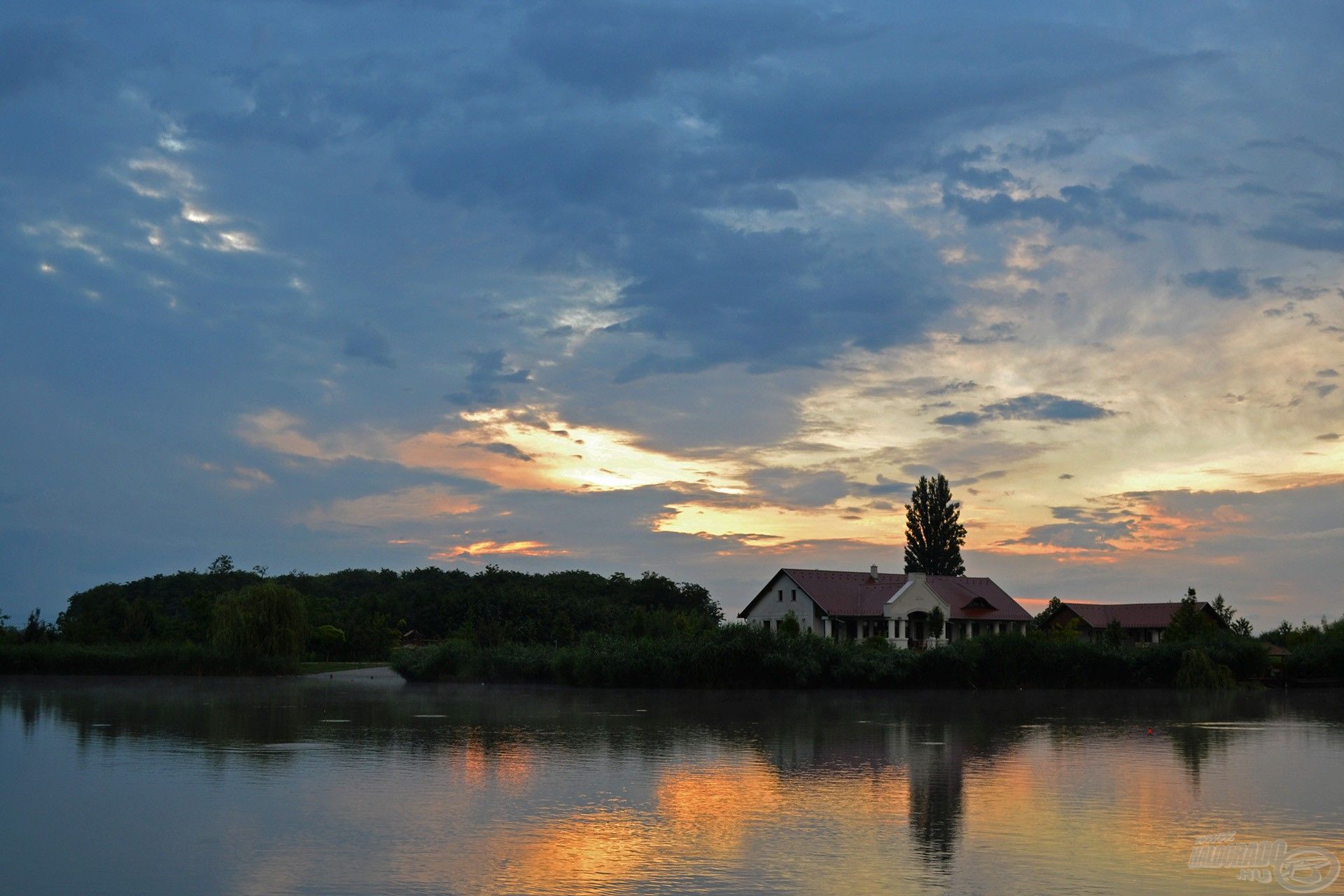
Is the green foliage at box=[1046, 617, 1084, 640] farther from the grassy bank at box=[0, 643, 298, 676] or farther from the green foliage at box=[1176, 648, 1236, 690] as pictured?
the grassy bank at box=[0, 643, 298, 676]

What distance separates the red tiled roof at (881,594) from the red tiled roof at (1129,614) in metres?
6.40

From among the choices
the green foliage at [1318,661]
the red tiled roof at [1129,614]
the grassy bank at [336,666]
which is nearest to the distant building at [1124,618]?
the red tiled roof at [1129,614]

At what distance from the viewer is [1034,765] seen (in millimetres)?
21438

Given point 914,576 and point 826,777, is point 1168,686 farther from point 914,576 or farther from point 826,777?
point 826,777

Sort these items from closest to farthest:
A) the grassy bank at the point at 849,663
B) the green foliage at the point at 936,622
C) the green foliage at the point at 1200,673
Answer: the grassy bank at the point at 849,663, the green foliage at the point at 1200,673, the green foliage at the point at 936,622


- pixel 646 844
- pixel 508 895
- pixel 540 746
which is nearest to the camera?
pixel 508 895

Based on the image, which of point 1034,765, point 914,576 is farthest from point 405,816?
point 914,576

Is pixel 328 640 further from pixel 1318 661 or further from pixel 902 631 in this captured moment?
pixel 1318 661

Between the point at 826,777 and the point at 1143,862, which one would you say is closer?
the point at 1143,862

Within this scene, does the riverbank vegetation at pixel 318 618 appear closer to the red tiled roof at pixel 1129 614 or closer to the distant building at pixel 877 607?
the distant building at pixel 877 607

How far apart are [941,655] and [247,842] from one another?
40.9 m

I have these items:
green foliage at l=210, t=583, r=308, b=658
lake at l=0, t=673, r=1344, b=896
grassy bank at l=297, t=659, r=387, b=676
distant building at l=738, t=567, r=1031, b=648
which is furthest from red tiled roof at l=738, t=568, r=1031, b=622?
lake at l=0, t=673, r=1344, b=896

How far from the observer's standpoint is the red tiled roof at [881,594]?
73.1 meters

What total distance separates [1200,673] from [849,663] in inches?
634
